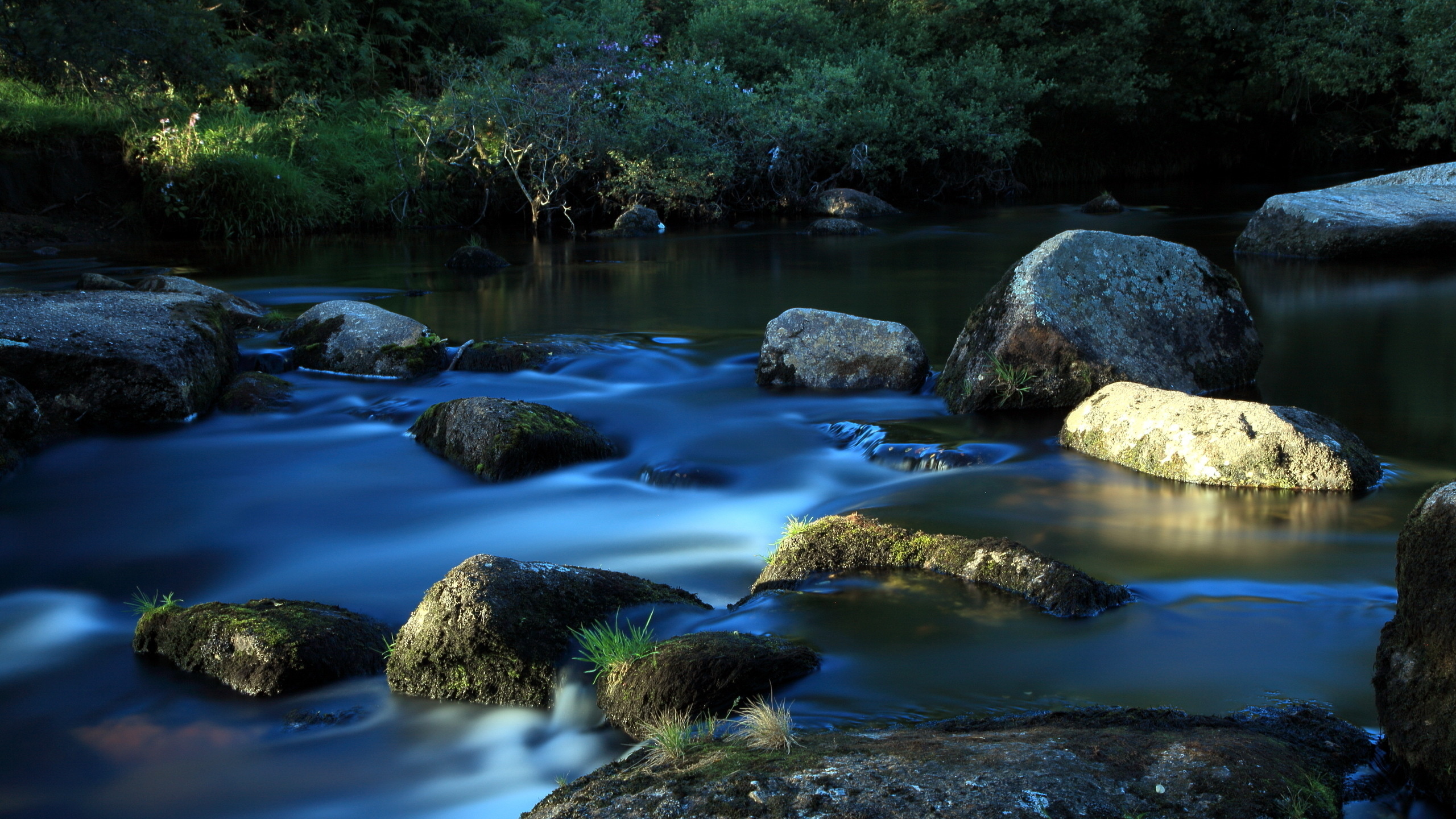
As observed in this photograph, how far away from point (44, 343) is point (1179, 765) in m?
7.50

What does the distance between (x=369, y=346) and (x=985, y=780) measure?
7.64 m

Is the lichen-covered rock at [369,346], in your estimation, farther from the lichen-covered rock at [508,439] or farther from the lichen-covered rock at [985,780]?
the lichen-covered rock at [985,780]

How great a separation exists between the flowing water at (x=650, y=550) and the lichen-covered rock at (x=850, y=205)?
1120 cm

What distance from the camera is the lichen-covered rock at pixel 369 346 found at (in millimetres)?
8930

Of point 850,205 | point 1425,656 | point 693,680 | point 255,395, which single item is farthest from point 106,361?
point 850,205

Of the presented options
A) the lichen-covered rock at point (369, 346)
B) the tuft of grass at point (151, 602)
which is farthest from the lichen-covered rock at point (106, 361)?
the tuft of grass at point (151, 602)

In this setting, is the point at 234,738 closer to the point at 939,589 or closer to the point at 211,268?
the point at 939,589

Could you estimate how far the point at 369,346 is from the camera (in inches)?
354

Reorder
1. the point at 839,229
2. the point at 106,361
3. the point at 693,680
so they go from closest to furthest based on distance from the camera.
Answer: the point at 693,680, the point at 106,361, the point at 839,229

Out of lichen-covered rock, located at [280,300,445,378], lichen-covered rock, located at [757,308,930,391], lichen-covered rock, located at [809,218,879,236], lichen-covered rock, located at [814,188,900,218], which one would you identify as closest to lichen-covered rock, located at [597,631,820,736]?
lichen-covered rock, located at [757,308,930,391]

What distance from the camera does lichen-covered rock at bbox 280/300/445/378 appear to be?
29.3ft

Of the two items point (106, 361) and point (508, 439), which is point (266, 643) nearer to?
point (508, 439)

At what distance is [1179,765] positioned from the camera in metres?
2.44

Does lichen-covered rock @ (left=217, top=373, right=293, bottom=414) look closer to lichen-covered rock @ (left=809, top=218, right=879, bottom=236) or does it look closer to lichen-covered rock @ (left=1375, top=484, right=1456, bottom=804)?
lichen-covered rock @ (left=1375, top=484, right=1456, bottom=804)
